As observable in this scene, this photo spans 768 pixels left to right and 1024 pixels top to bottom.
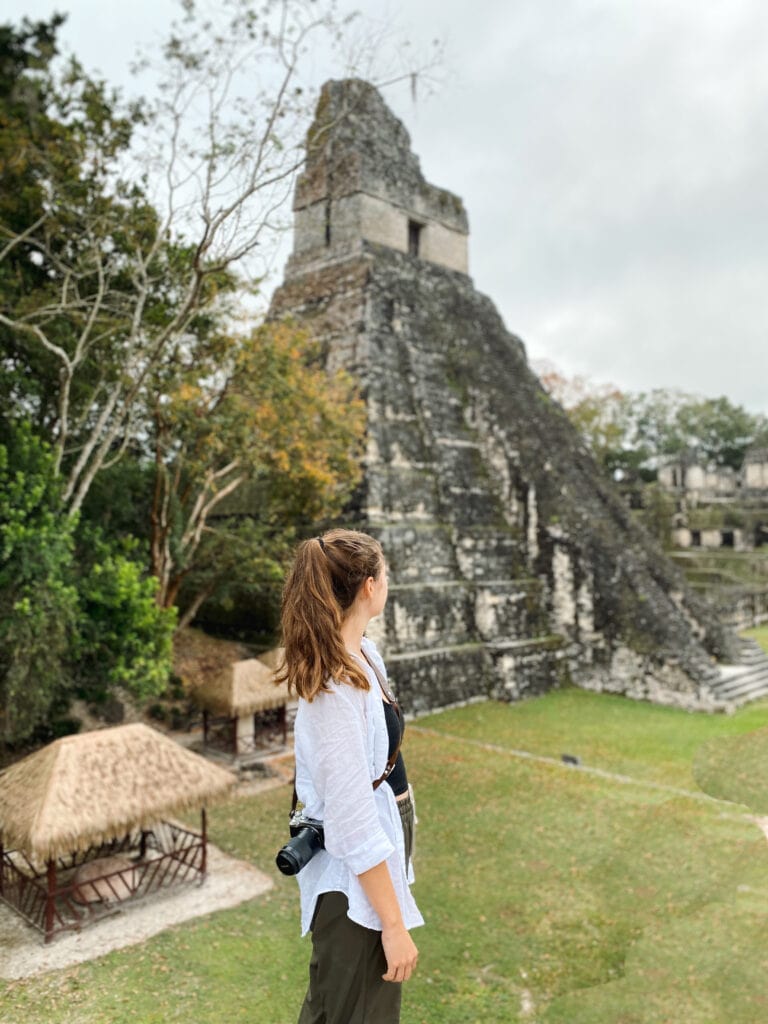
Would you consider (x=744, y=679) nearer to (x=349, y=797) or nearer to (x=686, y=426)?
(x=349, y=797)

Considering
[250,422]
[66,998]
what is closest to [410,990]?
[66,998]

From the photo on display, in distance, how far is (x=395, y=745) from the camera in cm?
209

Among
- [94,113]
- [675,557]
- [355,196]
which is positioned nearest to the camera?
[94,113]

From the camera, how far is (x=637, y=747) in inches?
396

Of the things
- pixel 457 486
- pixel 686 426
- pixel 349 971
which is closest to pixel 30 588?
pixel 349 971

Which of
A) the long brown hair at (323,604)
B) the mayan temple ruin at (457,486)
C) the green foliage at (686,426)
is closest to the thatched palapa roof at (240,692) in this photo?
the mayan temple ruin at (457,486)

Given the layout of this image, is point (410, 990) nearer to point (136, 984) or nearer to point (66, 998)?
point (136, 984)

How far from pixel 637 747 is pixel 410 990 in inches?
251

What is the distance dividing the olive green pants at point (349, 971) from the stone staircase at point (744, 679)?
1172 centimetres

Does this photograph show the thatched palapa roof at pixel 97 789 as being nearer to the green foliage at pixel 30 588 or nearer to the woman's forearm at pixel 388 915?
the green foliage at pixel 30 588

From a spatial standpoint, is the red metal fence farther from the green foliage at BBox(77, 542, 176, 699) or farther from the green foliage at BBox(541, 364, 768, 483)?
the green foliage at BBox(541, 364, 768, 483)

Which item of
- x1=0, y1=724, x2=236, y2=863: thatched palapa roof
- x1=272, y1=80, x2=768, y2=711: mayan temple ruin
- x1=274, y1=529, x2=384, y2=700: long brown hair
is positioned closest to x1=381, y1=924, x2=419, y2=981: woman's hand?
x1=274, y1=529, x2=384, y2=700: long brown hair

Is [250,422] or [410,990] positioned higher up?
[250,422]

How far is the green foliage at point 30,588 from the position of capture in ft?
23.5
